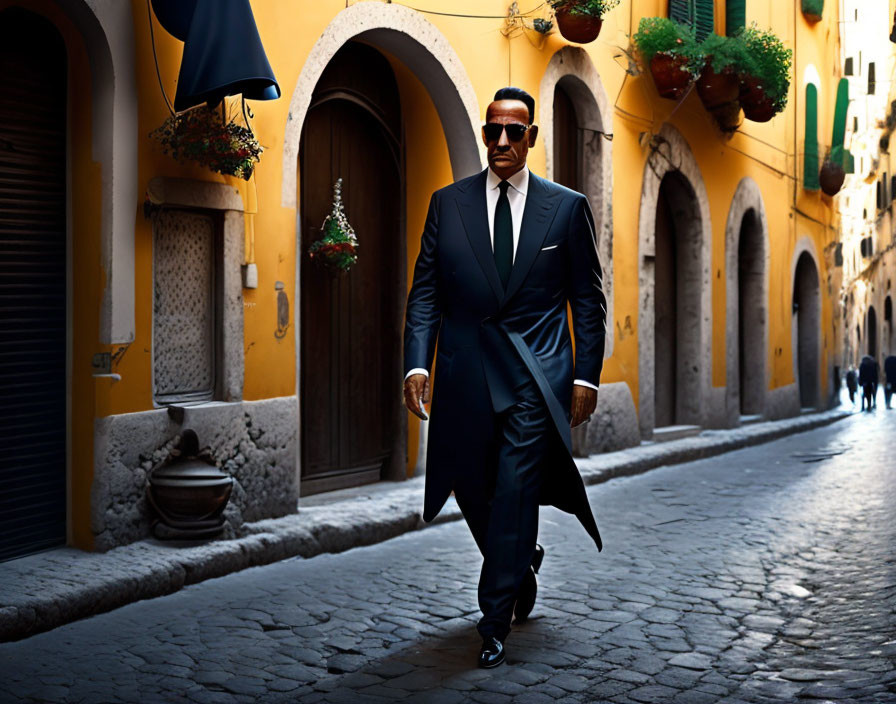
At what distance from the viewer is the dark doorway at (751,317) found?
15016mm

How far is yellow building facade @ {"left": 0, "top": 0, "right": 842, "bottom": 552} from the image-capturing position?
5387 mm

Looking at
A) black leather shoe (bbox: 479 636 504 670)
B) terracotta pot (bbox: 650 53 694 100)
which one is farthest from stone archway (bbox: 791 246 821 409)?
black leather shoe (bbox: 479 636 504 670)

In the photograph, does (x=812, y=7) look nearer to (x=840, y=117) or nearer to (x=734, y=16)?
(x=840, y=117)

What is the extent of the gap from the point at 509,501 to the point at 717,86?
9479 mm

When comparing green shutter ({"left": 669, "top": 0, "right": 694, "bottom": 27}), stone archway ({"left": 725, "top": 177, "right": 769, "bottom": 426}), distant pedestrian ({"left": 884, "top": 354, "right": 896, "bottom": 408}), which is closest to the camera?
green shutter ({"left": 669, "top": 0, "right": 694, "bottom": 27})

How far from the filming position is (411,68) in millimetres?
8188

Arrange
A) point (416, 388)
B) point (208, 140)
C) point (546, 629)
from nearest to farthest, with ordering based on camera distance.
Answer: point (416, 388), point (546, 629), point (208, 140)

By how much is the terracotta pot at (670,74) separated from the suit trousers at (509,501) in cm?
803

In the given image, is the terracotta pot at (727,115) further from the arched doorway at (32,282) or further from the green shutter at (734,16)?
the arched doorway at (32,282)

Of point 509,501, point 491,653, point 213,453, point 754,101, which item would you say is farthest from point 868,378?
point 491,653

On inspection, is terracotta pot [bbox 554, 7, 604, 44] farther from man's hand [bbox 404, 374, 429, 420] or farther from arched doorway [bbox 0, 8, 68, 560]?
man's hand [bbox 404, 374, 429, 420]

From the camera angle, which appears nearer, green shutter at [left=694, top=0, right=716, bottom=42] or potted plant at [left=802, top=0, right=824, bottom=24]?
green shutter at [left=694, top=0, right=716, bottom=42]

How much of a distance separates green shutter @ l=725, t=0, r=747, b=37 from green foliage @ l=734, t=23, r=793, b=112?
1.94 feet

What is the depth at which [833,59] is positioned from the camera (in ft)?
63.3
